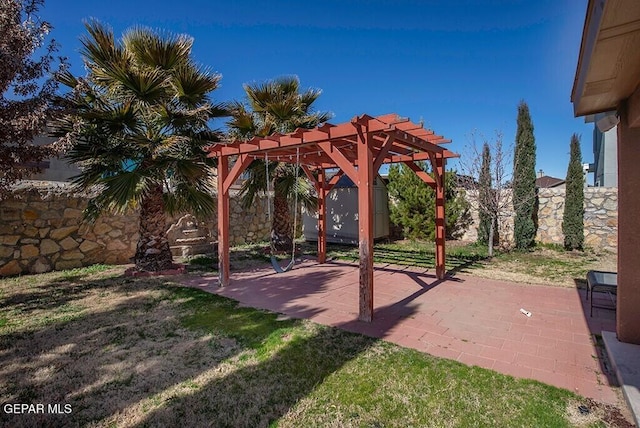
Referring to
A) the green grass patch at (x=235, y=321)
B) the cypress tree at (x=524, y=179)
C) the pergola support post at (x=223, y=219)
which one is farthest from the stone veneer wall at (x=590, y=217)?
the green grass patch at (x=235, y=321)

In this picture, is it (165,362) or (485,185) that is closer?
(165,362)

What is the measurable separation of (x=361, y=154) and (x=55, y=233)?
24.8 feet

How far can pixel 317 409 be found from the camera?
2.63 metres

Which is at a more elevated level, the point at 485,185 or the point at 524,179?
the point at 524,179

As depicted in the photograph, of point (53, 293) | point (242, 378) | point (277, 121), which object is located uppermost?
point (277, 121)

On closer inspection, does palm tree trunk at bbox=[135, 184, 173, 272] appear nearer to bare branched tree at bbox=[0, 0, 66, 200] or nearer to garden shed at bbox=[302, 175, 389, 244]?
bare branched tree at bbox=[0, 0, 66, 200]

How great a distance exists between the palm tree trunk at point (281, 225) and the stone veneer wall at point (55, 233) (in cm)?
384

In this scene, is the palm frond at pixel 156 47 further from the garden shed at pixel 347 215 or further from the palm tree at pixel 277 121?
the garden shed at pixel 347 215

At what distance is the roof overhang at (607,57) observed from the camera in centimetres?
181

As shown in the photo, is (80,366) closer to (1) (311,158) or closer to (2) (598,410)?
(2) (598,410)

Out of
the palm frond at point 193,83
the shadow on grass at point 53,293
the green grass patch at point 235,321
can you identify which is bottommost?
the green grass patch at point 235,321

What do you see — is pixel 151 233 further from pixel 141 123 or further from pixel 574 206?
pixel 574 206

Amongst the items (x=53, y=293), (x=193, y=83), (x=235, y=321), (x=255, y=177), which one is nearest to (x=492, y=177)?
(x=255, y=177)

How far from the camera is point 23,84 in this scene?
15.7 feet
